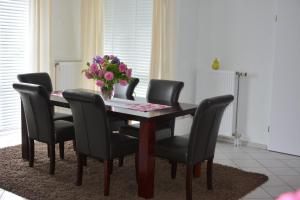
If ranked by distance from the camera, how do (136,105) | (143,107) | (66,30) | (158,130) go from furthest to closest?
1. (66,30)
2. (158,130)
3. (136,105)
4. (143,107)

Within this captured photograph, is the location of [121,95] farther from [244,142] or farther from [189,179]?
[244,142]

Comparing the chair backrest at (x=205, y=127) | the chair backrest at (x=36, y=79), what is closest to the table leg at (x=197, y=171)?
the chair backrest at (x=205, y=127)

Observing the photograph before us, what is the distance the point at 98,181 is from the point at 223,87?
240 cm

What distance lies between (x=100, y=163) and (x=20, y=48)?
2.31 meters

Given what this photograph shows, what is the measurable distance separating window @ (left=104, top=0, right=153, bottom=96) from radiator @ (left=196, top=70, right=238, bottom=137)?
0.84m

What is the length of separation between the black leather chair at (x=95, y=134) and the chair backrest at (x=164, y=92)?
838 millimetres

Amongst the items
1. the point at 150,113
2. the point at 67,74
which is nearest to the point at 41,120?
the point at 150,113

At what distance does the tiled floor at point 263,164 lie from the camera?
340 centimetres

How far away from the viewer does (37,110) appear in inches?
142

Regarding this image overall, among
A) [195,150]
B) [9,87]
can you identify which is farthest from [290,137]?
[9,87]

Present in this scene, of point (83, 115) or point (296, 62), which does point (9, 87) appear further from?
point (296, 62)

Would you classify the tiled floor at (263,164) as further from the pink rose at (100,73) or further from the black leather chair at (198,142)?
the pink rose at (100,73)

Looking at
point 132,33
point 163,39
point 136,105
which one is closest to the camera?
point 136,105

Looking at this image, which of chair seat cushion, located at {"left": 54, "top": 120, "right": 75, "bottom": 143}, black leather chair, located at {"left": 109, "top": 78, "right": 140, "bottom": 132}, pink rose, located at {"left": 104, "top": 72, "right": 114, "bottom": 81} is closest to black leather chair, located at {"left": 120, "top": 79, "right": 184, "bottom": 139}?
black leather chair, located at {"left": 109, "top": 78, "right": 140, "bottom": 132}
